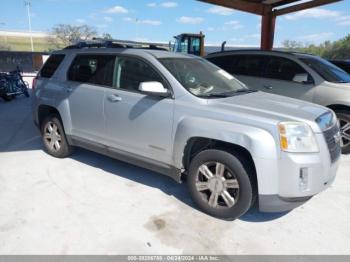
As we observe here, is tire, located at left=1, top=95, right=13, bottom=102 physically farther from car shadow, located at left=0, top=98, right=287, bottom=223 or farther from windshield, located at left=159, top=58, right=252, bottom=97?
windshield, located at left=159, top=58, right=252, bottom=97

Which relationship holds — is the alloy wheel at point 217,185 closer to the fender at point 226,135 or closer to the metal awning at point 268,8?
the fender at point 226,135

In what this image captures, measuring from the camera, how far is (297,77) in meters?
6.02

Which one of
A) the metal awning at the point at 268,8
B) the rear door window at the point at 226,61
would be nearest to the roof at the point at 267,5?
the metal awning at the point at 268,8

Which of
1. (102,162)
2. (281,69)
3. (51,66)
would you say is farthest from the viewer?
(281,69)

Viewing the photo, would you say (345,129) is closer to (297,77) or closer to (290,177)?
(297,77)

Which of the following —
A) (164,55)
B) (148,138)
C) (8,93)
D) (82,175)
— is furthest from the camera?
(8,93)

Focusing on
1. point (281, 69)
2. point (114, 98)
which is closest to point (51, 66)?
point (114, 98)

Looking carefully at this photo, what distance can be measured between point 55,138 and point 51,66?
124 cm

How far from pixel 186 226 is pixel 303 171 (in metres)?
1.32

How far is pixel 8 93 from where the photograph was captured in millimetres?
11375

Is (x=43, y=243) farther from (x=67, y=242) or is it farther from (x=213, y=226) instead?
(x=213, y=226)

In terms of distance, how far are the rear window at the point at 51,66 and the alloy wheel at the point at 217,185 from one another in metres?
3.18

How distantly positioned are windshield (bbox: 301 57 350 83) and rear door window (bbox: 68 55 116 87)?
4.15m

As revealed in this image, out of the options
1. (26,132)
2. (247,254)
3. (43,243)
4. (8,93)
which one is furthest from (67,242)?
(8,93)
